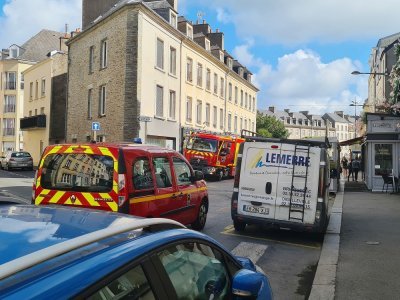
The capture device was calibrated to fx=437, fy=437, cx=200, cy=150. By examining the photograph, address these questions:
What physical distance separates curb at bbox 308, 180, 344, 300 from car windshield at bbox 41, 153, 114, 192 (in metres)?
3.31

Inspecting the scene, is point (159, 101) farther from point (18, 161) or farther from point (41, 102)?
point (41, 102)

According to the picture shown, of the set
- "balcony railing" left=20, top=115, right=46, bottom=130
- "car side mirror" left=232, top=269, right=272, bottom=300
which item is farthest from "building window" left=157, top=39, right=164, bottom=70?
"car side mirror" left=232, top=269, right=272, bottom=300

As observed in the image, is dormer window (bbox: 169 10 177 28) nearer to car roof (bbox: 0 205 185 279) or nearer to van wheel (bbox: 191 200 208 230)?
van wheel (bbox: 191 200 208 230)

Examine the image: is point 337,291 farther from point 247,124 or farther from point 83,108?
point 247,124

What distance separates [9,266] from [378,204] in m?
15.5

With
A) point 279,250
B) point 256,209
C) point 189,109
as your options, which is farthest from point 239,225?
point 189,109

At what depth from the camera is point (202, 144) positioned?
26.9 metres

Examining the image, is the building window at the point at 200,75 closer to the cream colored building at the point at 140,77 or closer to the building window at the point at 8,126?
the cream colored building at the point at 140,77

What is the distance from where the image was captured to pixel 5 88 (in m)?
54.5

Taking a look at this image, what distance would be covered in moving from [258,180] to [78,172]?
407 centimetres

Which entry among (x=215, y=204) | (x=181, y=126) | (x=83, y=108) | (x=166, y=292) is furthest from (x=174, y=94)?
(x=166, y=292)

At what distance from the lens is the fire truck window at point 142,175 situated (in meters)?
6.90

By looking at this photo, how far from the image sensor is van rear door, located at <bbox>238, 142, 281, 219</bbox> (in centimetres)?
928

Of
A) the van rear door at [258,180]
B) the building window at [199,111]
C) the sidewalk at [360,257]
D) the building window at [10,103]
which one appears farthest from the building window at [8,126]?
the van rear door at [258,180]
